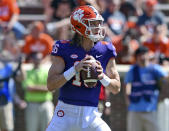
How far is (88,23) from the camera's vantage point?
442 cm

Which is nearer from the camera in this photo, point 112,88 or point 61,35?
point 112,88

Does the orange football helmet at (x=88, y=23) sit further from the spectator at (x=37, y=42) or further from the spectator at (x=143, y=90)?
the spectator at (x=37, y=42)

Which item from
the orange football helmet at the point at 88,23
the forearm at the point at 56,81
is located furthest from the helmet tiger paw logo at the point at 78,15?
the forearm at the point at 56,81

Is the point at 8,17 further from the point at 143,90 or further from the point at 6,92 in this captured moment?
the point at 143,90

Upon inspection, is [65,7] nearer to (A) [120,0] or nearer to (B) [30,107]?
(A) [120,0]

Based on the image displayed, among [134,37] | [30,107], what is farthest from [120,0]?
[30,107]

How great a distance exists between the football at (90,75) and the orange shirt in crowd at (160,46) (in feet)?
16.5

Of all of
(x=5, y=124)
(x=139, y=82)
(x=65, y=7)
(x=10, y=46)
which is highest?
(x=65, y=7)

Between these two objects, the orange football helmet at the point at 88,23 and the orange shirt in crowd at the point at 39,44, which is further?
the orange shirt in crowd at the point at 39,44

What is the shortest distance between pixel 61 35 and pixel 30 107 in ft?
5.84

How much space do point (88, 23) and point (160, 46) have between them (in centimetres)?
498

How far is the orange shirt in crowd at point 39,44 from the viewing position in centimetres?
909

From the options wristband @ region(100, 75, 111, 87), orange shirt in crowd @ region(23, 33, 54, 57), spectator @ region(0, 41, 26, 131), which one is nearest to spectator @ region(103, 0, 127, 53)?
orange shirt in crowd @ region(23, 33, 54, 57)

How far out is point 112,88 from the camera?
4.50 m
